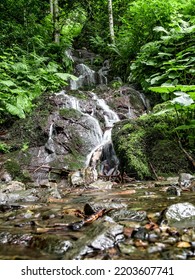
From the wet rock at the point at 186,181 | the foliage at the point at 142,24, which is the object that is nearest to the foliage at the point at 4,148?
the wet rock at the point at 186,181

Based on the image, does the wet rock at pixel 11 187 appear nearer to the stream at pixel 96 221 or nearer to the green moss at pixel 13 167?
the stream at pixel 96 221

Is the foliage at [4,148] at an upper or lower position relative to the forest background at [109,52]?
lower

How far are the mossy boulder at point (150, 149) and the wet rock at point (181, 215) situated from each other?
8.55ft

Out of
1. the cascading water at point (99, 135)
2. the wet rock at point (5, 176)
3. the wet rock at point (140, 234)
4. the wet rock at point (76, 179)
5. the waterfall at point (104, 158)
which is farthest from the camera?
the cascading water at point (99, 135)

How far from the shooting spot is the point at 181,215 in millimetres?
2461

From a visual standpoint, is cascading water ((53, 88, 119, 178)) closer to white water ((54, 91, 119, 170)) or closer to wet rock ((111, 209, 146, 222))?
white water ((54, 91, 119, 170))

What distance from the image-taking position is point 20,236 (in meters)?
2.23

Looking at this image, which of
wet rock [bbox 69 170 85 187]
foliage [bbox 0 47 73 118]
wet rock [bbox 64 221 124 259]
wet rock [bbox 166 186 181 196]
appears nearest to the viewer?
wet rock [bbox 64 221 124 259]

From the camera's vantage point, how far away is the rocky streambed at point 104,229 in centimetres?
189

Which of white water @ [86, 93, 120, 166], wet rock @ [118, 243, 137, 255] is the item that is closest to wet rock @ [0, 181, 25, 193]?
white water @ [86, 93, 120, 166]

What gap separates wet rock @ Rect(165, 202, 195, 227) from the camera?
237 centimetres

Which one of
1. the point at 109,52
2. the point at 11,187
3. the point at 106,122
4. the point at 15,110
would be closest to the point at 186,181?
the point at 11,187
